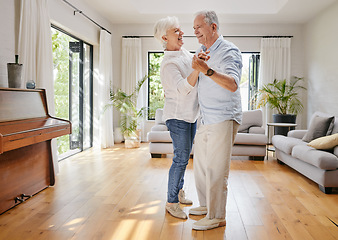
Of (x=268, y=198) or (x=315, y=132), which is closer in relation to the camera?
(x=268, y=198)

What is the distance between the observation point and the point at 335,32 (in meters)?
6.11

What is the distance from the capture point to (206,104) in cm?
245

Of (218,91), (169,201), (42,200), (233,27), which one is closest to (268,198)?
(169,201)

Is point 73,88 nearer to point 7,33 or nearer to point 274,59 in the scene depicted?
point 7,33

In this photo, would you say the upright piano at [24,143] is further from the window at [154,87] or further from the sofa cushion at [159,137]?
the window at [154,87]

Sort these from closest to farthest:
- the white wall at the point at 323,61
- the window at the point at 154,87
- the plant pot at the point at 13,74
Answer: the plant pot at the point at 13,74 < the white wall at the point at 323,61 < the window at the point at 154,87

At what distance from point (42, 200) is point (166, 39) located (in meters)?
1.91

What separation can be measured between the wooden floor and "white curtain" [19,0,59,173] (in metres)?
1.05

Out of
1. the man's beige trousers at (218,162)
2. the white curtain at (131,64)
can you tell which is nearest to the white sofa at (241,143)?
the white curtain at (131,64)

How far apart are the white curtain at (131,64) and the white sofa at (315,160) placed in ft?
13.3

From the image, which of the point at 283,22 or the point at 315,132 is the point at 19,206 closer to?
the point at 315,132

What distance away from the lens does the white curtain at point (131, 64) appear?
8016mm

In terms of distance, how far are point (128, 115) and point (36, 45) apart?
137 inches

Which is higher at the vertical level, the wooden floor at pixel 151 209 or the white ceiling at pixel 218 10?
the white ceiling at pixel 218 10
